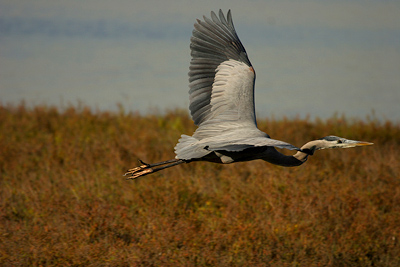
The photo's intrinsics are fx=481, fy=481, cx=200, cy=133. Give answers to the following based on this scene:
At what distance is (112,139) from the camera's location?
8766mm

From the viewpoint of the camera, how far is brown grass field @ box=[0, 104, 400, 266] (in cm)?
491

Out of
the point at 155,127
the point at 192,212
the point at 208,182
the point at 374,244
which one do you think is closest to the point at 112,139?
the point at 155,127

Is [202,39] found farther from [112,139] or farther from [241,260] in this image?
[112,139]

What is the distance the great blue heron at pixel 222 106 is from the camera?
4887 millimetres

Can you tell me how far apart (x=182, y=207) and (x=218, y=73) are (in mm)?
1795

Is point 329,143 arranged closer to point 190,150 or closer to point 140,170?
point 190,150

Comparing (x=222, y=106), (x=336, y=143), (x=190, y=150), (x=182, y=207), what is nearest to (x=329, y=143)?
(x=336, y=143)

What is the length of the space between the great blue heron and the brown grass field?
2.54 ft

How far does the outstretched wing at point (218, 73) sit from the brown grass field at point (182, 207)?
132cm

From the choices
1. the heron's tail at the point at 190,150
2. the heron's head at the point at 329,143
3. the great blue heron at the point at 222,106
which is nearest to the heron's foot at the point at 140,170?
the great blue heron at the point at 222,106

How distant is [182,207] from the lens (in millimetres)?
6160

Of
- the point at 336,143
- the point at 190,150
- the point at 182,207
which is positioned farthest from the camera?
the point at 182,207

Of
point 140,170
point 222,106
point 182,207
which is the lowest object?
point 182,207

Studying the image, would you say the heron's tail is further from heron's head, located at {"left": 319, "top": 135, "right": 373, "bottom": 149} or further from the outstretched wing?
heron's head, located at {"left": 319, "top": 135, "right": 373, "bottom": 149}
